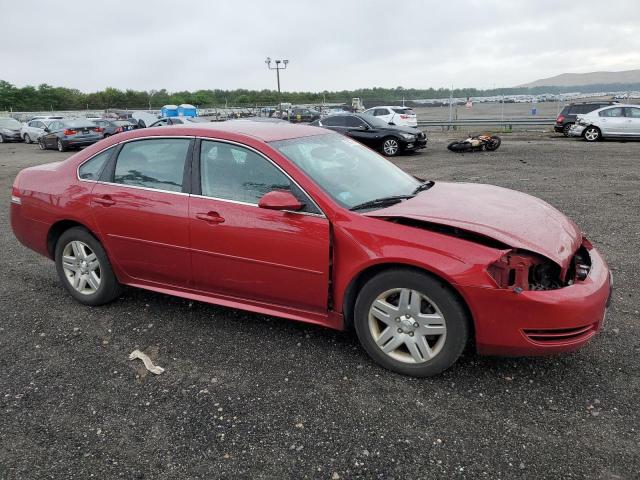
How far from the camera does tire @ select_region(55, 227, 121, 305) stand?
14.6ft

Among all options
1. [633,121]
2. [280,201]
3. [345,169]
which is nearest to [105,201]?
[280,201]

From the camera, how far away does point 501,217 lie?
11.3 feet

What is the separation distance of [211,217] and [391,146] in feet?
46.2

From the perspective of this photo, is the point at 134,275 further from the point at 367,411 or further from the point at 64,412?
the point at 367,411

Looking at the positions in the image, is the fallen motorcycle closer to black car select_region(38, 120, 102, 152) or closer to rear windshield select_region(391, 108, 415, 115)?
rear windshield select_region(391, 108, 415, 115)

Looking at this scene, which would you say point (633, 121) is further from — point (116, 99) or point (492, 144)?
point (116, 99)

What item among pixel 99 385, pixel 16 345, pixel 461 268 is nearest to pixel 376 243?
pixel 461 268

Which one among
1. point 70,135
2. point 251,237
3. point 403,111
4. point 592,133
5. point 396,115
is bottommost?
point 251,237

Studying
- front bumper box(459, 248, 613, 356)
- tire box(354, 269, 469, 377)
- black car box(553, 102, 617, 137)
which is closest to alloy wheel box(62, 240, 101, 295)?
tire box(354, 269, 469, 377)

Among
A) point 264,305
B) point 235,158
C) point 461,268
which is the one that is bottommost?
point 264,305

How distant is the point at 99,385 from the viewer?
335 cm

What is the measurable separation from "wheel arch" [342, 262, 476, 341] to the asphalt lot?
35 centimetres

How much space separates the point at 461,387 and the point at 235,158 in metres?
2.23

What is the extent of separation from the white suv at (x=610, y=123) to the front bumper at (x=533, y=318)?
1965cm
